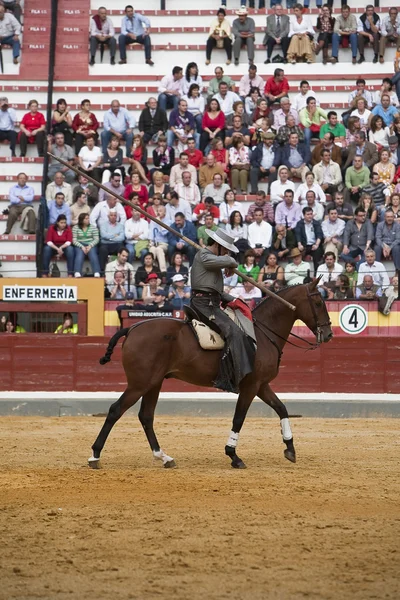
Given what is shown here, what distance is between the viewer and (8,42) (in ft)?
76.0

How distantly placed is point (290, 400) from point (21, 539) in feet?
33.2

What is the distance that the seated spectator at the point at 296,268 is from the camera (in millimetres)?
17688

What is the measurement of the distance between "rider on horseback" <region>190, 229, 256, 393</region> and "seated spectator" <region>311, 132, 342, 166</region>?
377 inches

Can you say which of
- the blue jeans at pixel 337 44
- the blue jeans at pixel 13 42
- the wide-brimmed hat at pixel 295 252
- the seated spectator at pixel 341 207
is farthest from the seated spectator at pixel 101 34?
the wide-brimmed hat at pixel 295 252

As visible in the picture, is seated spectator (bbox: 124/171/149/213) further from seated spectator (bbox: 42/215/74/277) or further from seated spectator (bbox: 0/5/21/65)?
seated spectator (bbox: 0/5/21/65)

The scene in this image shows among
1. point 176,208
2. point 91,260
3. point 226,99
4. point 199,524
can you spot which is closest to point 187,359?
point 199,524

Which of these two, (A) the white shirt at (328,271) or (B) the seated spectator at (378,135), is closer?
(A) the white shirt at (328,271)

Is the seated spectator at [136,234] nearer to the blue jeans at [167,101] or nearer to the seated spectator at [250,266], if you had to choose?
the seated spectator at [250,266]

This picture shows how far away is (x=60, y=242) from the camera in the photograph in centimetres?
1870

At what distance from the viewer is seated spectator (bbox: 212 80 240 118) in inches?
809

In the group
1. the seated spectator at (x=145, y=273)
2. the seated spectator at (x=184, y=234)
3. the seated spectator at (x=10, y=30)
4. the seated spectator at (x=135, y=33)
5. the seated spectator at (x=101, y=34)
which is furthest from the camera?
the seated spectator at (x=10, y=30)

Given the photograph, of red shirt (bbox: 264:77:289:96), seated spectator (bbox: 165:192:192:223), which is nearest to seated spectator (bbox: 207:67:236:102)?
red shirt (bbox: 264:77:289:96)

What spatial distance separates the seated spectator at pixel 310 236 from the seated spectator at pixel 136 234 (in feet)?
8.11

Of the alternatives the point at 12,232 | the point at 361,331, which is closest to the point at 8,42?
the point at 12,232
